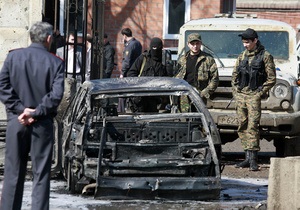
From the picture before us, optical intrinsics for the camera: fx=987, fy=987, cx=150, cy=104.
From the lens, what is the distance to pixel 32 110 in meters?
8.02

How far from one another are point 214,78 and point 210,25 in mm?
2132

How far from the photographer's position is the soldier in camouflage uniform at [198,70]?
13.6 m

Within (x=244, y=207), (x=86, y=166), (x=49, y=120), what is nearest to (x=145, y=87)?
(x=86, y=166)

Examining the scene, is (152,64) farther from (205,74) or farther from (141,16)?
(141,16)

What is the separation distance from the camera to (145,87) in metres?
10.9

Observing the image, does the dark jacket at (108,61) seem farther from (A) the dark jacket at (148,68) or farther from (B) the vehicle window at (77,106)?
(B) the vehicle window at (77,106)

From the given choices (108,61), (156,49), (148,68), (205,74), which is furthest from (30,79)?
(108,61)

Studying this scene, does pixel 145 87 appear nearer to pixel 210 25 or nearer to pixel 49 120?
pixel 49 120

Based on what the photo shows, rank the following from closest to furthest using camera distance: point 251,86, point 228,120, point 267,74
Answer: point 267,74
point 251,86
point 228,120

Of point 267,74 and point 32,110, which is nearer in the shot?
point 32,110

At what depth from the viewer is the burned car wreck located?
32.8 feet

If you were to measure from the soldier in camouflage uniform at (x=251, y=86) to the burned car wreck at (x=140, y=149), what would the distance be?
2.34 m

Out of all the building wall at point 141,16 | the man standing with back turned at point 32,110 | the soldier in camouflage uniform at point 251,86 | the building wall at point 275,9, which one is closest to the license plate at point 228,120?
the soldier in camouflage uniform at point 251,86

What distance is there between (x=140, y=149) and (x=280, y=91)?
4.36 m
